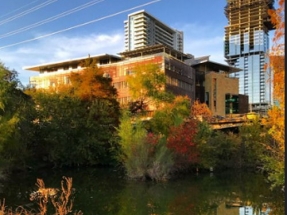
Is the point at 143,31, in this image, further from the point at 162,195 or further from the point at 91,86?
the point at 162,195

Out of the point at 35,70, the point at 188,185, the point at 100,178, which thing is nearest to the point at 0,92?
the point at 100,178

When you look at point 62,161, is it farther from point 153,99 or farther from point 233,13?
point 233,13

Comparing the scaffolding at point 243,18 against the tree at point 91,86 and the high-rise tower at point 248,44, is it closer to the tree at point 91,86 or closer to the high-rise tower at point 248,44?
the high-rise tower at point 248,44

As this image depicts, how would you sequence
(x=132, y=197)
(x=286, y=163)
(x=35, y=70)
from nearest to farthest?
(x=286, y=163)
(x=132, y=197)
(x=35, y=70)

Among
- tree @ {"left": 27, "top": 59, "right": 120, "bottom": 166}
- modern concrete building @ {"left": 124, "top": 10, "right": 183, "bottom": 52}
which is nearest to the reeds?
tree @ {"left": 27, "top": 59, "right": 120, "bottom": 166}

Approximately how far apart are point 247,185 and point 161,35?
8637 cm

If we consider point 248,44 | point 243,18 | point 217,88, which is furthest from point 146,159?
point 243,18

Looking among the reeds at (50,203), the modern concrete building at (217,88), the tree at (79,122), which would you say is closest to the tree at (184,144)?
the tree at (79,122)

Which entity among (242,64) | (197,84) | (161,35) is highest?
(161,35)

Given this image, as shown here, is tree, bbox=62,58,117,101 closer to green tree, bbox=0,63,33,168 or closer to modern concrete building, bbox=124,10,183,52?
green tree, bbox=0,63,33,168

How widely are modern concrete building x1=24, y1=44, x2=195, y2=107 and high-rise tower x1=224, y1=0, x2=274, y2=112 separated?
36.4m

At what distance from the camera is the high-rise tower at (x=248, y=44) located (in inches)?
3688

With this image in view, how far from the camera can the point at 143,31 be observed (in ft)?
322

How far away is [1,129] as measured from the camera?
64.8ft
